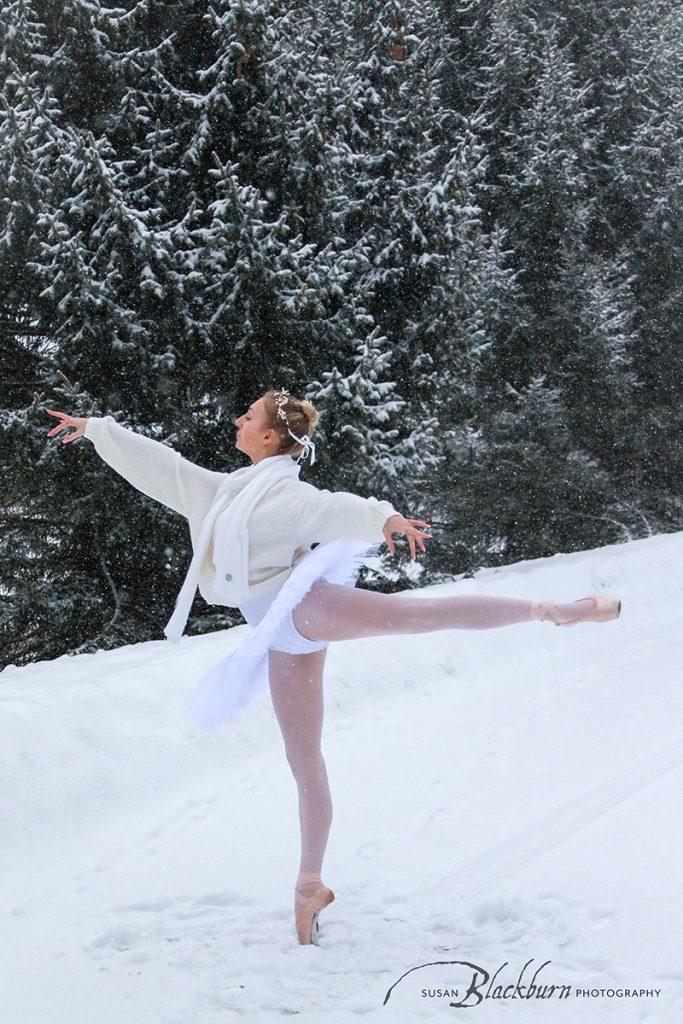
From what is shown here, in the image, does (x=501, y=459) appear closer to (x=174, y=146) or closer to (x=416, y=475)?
(x=416, y=475)

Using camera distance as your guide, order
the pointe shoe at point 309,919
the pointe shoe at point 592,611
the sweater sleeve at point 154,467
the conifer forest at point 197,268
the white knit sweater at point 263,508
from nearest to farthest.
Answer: the pointe shoe at point 592,611 → the pointe shoe at point 309,919 → the white knit sweater at point 263,508 → the sweater sleeve at point 154,467 → the conifer forest at point 197,268

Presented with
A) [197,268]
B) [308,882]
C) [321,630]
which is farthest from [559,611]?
[197,268]

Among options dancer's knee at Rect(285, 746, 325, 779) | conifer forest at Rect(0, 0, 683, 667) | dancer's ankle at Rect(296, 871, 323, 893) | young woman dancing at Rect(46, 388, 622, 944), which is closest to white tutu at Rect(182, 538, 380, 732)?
young woman dancing at Rect(46, 388, 622, 944)

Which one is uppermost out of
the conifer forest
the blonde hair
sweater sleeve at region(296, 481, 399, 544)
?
the conifer forest

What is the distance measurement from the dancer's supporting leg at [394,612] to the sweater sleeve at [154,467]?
599 millimetres

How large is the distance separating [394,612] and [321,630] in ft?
0.86

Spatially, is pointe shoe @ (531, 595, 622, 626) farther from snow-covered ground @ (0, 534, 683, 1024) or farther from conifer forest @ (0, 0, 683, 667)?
conifer forest @ (0, 0, 683, 667)

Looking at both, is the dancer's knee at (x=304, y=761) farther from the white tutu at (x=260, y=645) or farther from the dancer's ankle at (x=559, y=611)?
the dancer's ankle at (x=559, y=611)

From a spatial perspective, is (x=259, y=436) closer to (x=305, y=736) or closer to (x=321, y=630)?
(x=321, y=630)

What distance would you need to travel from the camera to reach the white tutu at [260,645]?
331 centimetres

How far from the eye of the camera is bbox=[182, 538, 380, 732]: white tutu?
10.9 ft

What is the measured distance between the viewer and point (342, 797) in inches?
186

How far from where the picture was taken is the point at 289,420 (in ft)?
12.0

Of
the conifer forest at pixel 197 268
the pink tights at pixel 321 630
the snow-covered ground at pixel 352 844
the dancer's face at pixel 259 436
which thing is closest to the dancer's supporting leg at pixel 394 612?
the pink tights at pixel 321 630
